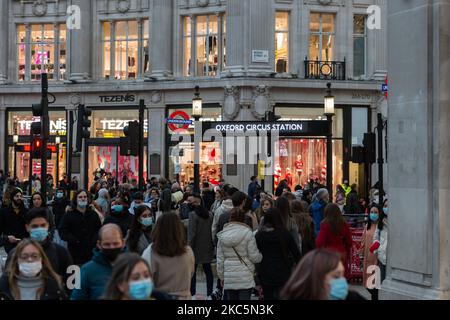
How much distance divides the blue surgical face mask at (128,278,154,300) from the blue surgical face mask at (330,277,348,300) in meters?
1.25

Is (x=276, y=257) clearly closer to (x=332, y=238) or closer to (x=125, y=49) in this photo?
(x=332, y=238)

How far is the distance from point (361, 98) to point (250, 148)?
23.2 feet

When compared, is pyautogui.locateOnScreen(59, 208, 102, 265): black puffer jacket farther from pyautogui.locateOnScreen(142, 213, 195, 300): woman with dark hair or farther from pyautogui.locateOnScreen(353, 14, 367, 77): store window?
pyautogui.locateOnScreen(353, 14, 367, 77): store window

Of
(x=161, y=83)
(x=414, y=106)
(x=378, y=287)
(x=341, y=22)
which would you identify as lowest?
(x=378, y=287)

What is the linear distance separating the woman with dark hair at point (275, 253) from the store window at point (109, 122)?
102 feet

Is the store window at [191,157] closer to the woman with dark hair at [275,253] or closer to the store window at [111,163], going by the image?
the store window at [111,163]

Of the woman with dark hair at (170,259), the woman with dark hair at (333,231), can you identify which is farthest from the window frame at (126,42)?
the woman with dark hair at (170,259)

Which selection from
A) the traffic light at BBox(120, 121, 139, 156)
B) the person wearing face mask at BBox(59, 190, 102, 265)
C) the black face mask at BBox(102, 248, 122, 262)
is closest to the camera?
the black face mask at BBox(102, 248, 122, 262)

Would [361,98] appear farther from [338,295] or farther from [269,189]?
[338,295]

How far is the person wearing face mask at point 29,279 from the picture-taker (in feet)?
23.2

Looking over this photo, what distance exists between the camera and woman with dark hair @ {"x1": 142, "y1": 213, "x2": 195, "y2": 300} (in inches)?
325

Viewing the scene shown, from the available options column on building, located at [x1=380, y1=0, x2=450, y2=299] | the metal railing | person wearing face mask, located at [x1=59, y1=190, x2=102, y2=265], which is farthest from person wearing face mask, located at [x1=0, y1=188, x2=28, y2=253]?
the metal railing

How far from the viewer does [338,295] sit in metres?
5.50
